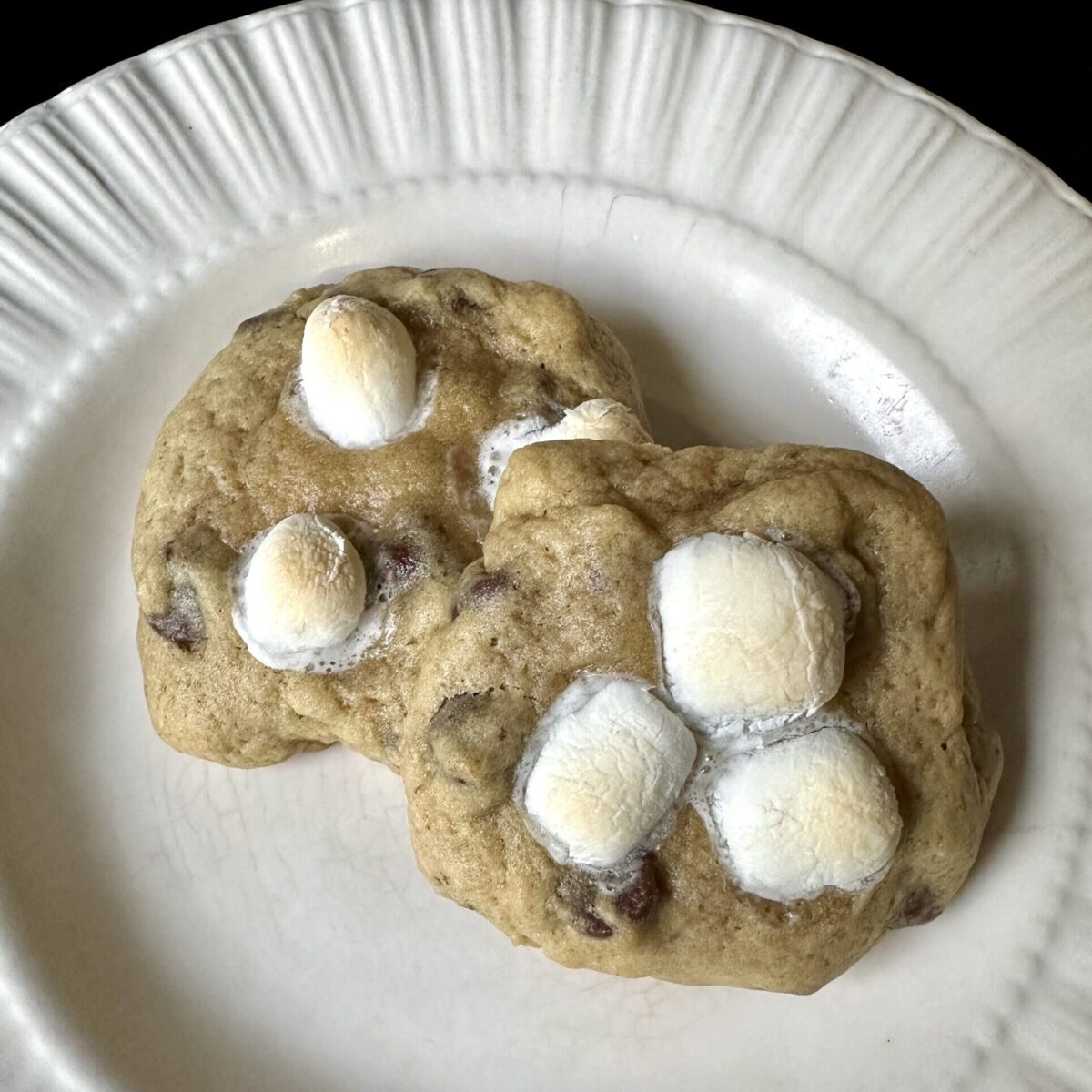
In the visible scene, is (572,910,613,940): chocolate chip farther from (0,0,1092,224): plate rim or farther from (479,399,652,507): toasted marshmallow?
(0,0,1092,224): plate rim

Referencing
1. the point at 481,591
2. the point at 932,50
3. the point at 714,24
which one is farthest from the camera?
the point at 932,50

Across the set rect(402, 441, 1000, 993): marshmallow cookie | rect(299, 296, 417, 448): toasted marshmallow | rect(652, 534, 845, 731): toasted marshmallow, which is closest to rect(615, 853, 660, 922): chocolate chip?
rect(402, 441, 1000, 993): marshmallow cookie

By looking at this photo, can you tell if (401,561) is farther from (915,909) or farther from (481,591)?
(915,909)

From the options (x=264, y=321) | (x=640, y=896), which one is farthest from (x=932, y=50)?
(x=640, y=896)

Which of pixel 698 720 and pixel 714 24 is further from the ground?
pixel 714 24

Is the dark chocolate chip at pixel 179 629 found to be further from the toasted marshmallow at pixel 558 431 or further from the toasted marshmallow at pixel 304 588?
the toasted marshmallow at pixel 558 431

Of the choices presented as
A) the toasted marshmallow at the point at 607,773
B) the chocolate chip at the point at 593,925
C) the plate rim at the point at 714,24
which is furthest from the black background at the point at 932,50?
the chocolate chip at the point at 593,925
